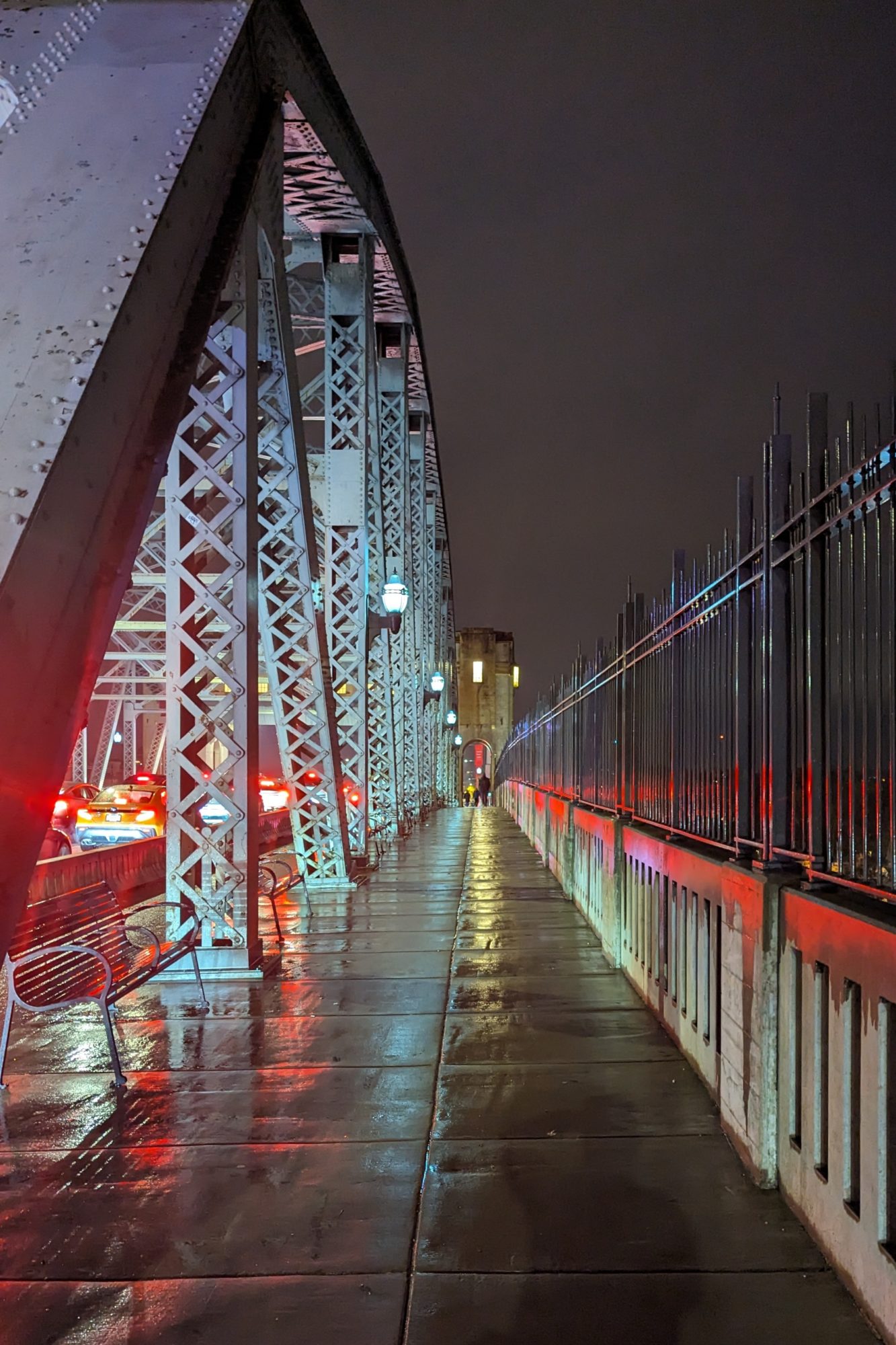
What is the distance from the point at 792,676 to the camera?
194 inches

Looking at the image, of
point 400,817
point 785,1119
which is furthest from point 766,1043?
point 400,817

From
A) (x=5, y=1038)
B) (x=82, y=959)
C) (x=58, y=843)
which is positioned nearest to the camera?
(x=5, y=1038)

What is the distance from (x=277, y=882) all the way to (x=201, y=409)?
7.27 metres

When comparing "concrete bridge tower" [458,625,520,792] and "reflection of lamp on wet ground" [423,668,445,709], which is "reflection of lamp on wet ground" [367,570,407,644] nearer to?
"reflection of lamp on wet ground" [423,668,445,709]

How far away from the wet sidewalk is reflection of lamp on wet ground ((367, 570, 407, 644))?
441 inches

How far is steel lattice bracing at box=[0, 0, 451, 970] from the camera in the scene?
2.76 m

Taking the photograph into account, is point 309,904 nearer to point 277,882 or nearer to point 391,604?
point 277,882

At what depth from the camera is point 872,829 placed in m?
3.94

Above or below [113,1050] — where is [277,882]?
below

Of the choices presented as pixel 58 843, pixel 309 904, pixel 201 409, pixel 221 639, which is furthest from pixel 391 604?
pixel 221 639

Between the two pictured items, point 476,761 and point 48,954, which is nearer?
point 48,954

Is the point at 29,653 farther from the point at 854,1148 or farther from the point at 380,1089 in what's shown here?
the point at 380,1089

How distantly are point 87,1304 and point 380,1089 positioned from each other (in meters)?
2.40

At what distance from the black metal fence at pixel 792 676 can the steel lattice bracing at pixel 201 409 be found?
243cm
